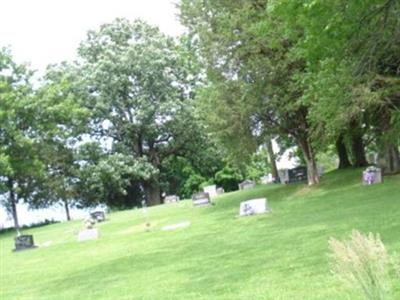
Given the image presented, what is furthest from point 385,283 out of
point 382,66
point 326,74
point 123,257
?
point 382,66

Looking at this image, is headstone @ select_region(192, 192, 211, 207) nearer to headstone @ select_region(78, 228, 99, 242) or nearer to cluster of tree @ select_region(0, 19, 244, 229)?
headstone @ select_region(78, 228, 99, 242)

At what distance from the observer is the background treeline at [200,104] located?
56.4 feet

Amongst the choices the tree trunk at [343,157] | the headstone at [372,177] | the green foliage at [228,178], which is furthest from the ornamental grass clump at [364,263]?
the green foliage at [228,178]

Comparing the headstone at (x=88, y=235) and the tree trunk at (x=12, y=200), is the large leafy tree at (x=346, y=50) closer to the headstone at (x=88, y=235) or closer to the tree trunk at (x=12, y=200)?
the headstone at (x=88, y=235)

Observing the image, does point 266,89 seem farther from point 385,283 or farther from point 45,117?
point 385,283

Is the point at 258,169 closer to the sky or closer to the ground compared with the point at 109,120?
closer to the ground

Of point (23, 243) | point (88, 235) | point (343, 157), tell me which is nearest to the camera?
point (88, 235)

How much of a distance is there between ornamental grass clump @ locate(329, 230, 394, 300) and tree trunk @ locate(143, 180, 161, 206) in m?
48.5

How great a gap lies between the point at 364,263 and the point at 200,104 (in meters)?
29.5

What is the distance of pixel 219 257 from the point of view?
45.1ft

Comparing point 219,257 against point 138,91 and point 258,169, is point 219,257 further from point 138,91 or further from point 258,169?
point 258,169

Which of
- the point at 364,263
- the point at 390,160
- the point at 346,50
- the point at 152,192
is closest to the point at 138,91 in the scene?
the point at 152,192

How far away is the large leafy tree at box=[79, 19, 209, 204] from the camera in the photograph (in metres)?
49.7

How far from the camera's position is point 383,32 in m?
13.2
